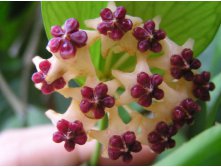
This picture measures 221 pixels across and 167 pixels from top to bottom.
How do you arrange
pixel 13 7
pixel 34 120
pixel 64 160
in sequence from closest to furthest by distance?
pixel 64 160, pixel 34 120, pixel 13 7

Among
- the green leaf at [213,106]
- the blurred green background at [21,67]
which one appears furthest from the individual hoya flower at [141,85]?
the blurred green background at [21,67]

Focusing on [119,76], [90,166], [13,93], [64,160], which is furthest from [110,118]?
[13,93]

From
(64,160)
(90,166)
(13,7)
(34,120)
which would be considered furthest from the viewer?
(13,7)

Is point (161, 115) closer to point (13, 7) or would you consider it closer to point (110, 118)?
point (110, 118)

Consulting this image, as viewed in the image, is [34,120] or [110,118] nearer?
[110,118]

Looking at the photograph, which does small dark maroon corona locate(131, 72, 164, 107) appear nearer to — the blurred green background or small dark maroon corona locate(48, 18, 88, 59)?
small dark maroon corona locate(48, 18, 88, 59)

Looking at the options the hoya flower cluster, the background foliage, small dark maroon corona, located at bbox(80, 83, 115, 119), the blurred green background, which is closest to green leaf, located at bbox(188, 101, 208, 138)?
the background foliage
